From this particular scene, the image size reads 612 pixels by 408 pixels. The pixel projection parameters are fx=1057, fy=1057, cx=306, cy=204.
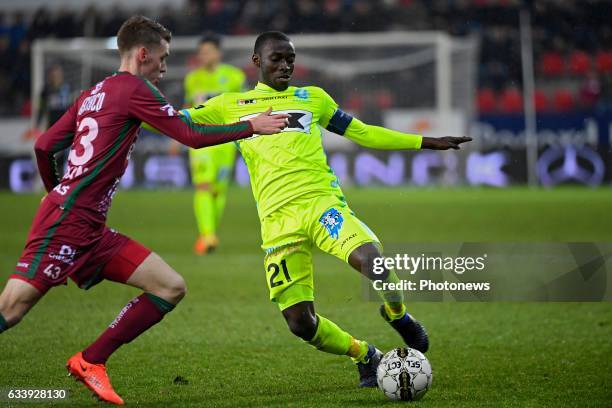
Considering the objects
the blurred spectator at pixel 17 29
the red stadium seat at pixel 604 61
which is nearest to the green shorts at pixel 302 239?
the red stadium seat at pixel 604 61

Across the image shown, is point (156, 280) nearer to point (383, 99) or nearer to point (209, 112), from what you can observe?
point (209, 112)

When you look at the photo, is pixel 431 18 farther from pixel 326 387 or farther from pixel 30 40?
pixel 326 387

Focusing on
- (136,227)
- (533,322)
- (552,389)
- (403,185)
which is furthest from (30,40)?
(552,389)

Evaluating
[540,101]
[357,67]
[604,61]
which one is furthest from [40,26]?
[604,61]

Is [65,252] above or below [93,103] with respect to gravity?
below

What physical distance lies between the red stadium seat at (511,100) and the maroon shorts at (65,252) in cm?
1897

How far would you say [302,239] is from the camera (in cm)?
565

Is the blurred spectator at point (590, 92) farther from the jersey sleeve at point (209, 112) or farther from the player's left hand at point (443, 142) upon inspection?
the jersey sleeve at point (209, 112)

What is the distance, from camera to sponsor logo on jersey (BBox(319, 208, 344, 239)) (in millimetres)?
5543

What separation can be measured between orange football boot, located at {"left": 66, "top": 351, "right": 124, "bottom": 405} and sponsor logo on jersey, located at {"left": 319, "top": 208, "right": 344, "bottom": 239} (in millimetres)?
1356

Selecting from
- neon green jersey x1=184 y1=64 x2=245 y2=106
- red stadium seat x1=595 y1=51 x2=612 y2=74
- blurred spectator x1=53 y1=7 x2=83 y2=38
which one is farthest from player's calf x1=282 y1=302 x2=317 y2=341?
blurred spectator x1=53 y1=7 x2=83 y2=38

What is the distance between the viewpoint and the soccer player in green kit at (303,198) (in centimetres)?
556

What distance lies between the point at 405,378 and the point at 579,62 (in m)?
20.7

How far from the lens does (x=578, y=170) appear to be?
21.3 m
